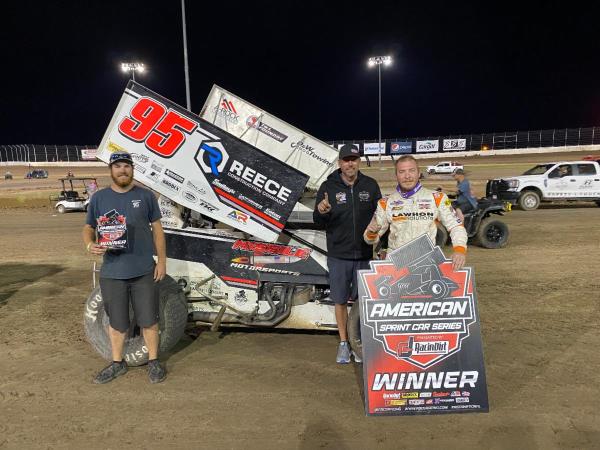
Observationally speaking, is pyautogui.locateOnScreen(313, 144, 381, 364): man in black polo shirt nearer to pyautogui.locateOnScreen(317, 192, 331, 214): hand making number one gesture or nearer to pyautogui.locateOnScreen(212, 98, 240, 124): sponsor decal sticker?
pyautogui.locateOnScreen(317, 192, 331, 214): hand making number one gesture

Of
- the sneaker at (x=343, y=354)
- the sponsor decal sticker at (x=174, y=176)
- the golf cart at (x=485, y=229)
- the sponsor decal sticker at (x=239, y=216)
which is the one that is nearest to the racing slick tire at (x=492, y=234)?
the golf cart at (x=485, y=229)

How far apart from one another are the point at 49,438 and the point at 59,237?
380 inches

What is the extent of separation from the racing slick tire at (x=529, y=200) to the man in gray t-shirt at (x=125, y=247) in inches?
591

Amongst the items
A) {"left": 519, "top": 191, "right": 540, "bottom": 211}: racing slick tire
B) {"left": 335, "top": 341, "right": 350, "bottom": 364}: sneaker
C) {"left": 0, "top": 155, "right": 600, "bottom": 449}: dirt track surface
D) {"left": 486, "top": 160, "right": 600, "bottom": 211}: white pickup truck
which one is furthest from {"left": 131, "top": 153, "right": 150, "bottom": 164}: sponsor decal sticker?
{"left": 519, "top": 191, "right": 540, "bottom": 211}: racing slick tire

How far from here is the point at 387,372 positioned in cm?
299

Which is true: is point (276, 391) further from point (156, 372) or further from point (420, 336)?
point (420, 336)

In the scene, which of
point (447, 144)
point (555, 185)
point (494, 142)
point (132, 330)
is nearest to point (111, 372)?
point (132, 330)

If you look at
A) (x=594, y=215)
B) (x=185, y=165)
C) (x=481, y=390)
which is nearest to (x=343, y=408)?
(x=481, y=390)

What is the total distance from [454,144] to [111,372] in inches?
2262

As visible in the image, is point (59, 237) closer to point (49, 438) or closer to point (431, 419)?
point (49, 438)

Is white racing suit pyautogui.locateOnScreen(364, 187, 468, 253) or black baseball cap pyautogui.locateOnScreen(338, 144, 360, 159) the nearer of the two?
white racing suit pyautogui.locateOnScreen(364, 187, 468, 253)

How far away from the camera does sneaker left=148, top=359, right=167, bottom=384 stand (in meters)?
3.48

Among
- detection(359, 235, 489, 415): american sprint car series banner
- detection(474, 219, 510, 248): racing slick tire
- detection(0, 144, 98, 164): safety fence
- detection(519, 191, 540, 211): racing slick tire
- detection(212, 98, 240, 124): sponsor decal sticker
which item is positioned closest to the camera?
detection(359, 235, 489, 415): american sprint car series banner

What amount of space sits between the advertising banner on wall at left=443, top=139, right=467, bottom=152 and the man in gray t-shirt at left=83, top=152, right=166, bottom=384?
56.8 meters
